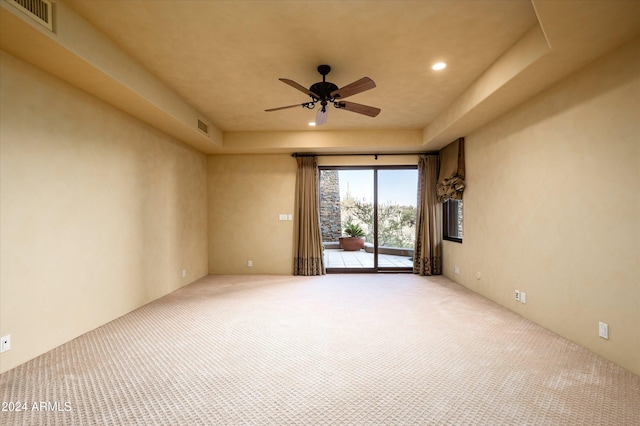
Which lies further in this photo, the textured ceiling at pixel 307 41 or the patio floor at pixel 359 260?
the patio floor at pixel 359 260

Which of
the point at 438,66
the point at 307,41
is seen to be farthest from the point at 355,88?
the point at 438,66

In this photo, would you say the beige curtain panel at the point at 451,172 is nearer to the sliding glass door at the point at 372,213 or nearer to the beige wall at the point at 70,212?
the sliding glass door at the point at 372,213

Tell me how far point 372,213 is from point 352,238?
28.6 inches

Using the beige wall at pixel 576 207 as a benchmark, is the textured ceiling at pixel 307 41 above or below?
above

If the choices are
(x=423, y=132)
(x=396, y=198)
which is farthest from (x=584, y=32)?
(x=396, y=198)

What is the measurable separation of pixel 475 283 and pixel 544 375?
248 centimetres

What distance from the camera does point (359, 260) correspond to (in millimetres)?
6648

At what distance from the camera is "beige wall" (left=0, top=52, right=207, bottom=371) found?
2.33m

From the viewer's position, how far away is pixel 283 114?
4.51m

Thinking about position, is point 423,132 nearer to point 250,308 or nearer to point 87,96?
point 250,308

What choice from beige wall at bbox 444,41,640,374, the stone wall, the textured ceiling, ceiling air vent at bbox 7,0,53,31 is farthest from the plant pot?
ceiling air vent at bbox 7,0,53,31

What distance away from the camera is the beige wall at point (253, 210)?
5.98 m

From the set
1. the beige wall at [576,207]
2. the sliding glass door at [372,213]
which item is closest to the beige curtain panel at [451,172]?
the sliding glass door at [372,213]

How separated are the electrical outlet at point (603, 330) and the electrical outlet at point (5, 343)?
15.2ft
